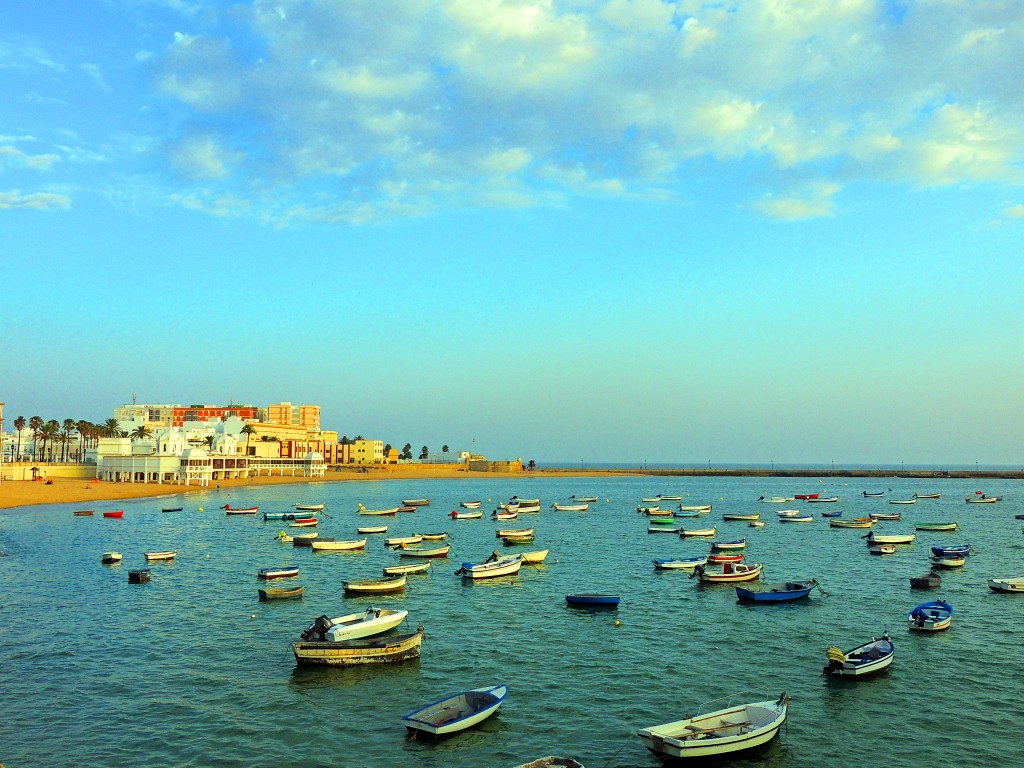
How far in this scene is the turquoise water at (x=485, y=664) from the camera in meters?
26.9

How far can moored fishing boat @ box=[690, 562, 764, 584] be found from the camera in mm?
57281

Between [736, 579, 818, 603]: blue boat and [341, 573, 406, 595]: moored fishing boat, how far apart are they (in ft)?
79.6

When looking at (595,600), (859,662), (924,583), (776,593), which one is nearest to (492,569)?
(595,600)

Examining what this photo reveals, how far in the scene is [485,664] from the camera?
1416 inches

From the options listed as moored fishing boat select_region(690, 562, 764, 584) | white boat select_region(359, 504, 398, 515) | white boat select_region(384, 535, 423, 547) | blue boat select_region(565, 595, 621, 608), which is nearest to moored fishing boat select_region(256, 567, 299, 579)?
white boat select_region(384, 535, 423, 547)

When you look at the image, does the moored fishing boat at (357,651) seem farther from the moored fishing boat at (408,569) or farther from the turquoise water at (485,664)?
the moored fishing boat at (408,569)

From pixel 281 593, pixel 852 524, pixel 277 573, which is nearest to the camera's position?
pixel 281 593

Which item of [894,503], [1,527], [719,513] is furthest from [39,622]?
[894,503]

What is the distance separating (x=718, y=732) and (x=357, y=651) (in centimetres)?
1782

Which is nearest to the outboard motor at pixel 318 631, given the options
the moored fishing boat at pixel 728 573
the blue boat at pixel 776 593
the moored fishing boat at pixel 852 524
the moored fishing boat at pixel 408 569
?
the moored fishing boat at pixel 408 569

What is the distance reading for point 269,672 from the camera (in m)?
34.6

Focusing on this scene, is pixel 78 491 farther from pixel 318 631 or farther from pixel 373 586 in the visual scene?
pixel 318 631

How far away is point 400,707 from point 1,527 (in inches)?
2975

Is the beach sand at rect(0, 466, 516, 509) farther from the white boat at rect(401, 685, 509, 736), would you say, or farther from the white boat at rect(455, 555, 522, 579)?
the white boat at rect(401, 685, 509, 736)
